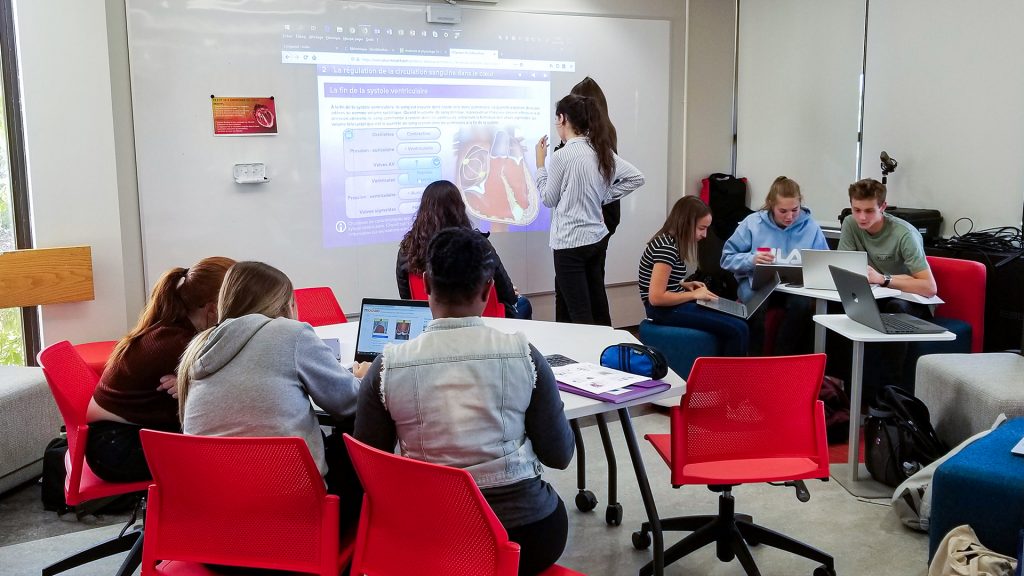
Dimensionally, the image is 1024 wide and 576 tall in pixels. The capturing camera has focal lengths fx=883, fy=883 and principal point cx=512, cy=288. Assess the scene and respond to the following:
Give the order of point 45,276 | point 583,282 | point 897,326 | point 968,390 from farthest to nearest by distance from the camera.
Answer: point 583,282
point 45,276
point 897,326
point 968,390

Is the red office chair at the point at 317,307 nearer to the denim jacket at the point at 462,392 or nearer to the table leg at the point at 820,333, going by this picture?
the denim jacket at the point at 462,392

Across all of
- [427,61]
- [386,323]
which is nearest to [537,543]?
[386,323]

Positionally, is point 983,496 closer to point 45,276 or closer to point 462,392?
point 462,392

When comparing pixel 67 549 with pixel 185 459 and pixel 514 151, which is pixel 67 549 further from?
pixel 514 151

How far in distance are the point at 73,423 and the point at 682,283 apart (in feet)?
9.65

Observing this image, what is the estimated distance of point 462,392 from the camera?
1920 millimetres

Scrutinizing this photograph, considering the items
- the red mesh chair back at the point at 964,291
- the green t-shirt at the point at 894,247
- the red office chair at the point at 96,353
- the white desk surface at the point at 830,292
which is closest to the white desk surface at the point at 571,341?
the red office chair at the point at 96,353

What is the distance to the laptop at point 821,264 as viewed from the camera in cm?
427

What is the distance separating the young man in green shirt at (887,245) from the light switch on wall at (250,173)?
3.14m

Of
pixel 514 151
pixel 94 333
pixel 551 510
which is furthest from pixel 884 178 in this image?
pixel 94 333

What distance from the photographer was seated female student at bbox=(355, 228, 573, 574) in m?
1.92

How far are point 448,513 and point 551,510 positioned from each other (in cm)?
34

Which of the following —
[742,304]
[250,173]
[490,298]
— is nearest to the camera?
[490,298]

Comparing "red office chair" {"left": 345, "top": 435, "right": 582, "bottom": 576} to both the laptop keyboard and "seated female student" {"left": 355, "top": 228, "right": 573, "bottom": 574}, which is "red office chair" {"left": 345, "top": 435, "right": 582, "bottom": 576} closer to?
"seated female student" {"left": 355, "top": 228, "right": 573, "bottom": 574}
